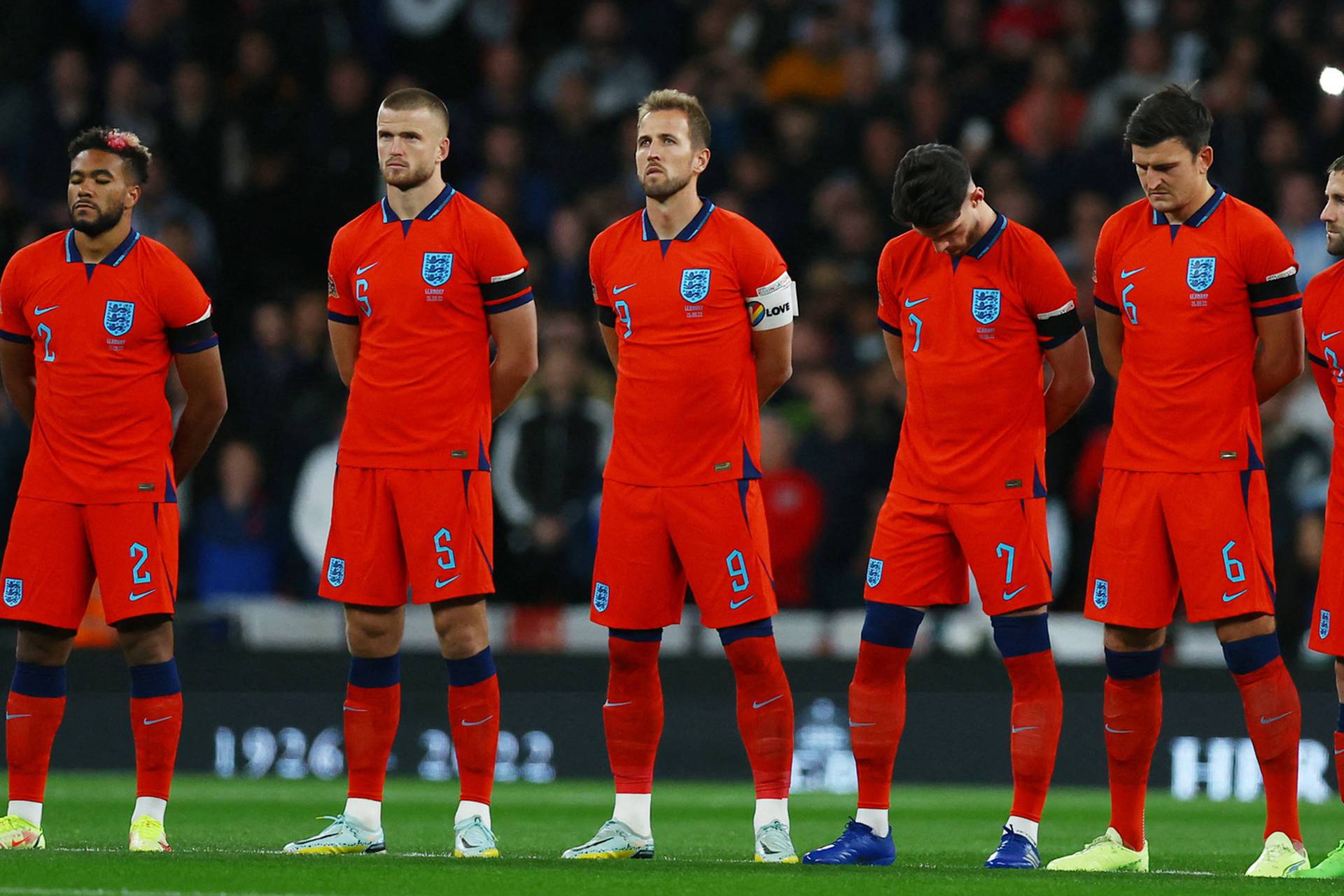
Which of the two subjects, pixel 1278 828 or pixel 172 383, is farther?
pixel 172 383

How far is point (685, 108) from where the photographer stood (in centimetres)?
827

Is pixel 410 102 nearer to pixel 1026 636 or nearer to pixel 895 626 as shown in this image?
pixel 895 626

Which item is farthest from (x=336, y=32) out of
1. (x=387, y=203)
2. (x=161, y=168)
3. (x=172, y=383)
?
(x=387, y=203)

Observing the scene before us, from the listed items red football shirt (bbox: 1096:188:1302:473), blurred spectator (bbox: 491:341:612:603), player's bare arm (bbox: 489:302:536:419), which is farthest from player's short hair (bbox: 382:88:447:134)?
blurred spectator (bbox: 491:341:612:603)

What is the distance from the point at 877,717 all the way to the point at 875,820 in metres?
0.37

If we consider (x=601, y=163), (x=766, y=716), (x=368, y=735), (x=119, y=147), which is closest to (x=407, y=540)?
(x=368, y=735)

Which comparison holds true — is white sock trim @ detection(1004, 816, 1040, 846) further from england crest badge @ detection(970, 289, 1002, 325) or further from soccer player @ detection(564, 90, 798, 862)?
england crest badge @ detection(970, 289, 1002, 325)

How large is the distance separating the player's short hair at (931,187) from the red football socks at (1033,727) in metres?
1.63

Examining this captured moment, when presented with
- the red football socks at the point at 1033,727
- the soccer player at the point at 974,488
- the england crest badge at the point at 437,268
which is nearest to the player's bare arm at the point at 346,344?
the england crest badge at the point at 437,268

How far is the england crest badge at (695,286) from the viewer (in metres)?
8.19

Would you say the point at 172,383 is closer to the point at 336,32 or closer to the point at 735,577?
the point at 336,32

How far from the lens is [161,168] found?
1612 centimetres

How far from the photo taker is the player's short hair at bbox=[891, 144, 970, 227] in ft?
25.9

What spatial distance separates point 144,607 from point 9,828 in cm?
96
